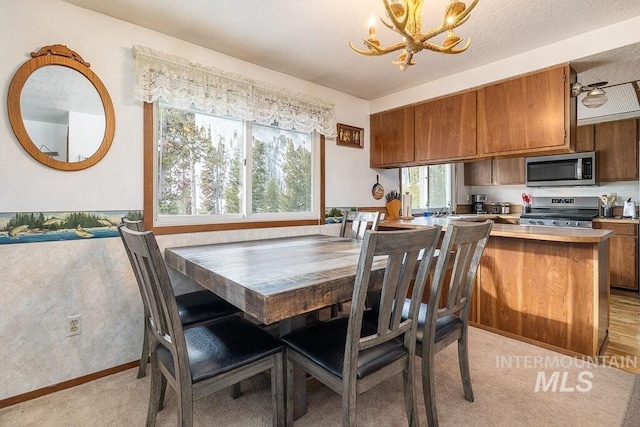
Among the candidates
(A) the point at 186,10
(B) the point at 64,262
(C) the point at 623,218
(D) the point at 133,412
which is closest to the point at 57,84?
(A) the point at 186,10

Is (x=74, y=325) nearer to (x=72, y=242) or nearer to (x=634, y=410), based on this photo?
(x=72, y=242)

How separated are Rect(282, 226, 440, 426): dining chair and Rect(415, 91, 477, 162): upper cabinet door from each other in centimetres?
200

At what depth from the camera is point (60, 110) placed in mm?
1827

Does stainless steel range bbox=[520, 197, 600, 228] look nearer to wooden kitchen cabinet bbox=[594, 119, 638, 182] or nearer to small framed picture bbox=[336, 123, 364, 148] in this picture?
wooden kitchen cabinet bbox=[594, 119, 638, 182]

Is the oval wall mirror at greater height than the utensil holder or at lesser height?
greater

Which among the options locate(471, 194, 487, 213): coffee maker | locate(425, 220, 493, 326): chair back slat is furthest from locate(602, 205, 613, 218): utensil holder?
locate(425, 220, 493, 326): chair back slat

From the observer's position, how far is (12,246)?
5.56 ft

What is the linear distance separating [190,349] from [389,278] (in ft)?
2.96

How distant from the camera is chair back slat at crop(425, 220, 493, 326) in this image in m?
1.35

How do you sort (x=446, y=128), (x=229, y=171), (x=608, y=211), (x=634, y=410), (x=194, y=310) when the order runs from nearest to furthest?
(x=634, y=410), (x=194, y=310), (x=229, y=171), (x=446, y=128), (x=608, y=211)

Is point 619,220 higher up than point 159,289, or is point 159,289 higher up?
point 619,220

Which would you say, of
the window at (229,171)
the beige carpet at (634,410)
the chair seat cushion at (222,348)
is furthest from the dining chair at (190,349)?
the beige carpet at (634,410)

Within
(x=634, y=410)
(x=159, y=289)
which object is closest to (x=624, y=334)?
(x=634, y=410)

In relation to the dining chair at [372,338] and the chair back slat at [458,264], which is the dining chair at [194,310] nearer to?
the dining chair at [372,338]
